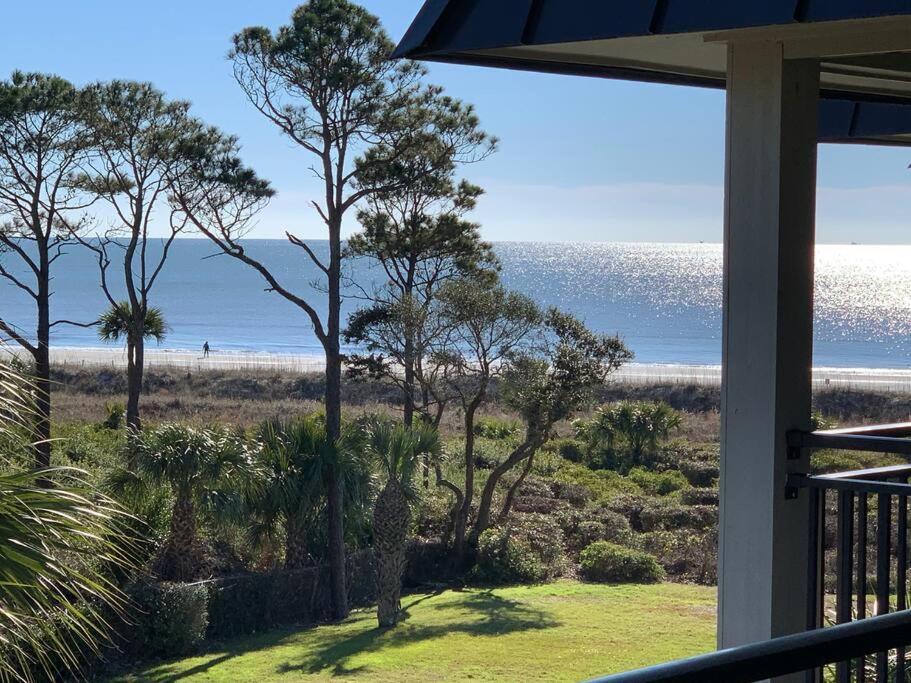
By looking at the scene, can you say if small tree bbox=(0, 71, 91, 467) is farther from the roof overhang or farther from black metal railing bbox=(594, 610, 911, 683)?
black metal railing bbox=(594, 610, 911, 683)

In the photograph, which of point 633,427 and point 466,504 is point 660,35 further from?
point 633,427

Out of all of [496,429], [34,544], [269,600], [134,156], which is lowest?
[269,600]

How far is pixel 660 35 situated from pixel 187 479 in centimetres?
1161

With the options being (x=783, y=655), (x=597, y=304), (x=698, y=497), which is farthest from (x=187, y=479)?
(x=597, y=304)

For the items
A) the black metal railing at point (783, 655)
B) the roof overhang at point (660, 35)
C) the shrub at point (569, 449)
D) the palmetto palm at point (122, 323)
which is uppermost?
the palmetto palm at point (122, 323)

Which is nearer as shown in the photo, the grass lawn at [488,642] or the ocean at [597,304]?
the grass lawn at [488,642]

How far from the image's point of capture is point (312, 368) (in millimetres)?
44594

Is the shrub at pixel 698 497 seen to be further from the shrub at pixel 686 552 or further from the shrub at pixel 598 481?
the shrub at pixel 686 552

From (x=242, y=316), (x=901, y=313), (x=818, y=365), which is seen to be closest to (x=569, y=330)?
(x=818, y=365)

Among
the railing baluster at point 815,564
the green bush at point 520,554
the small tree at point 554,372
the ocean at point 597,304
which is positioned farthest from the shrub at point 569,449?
the railing baluster at point 815,564

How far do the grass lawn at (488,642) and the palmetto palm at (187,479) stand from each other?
4.51ft

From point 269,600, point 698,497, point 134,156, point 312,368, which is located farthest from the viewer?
point 312,368

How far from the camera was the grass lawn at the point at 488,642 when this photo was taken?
1124 centimetres

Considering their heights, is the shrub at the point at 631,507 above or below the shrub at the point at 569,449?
below
